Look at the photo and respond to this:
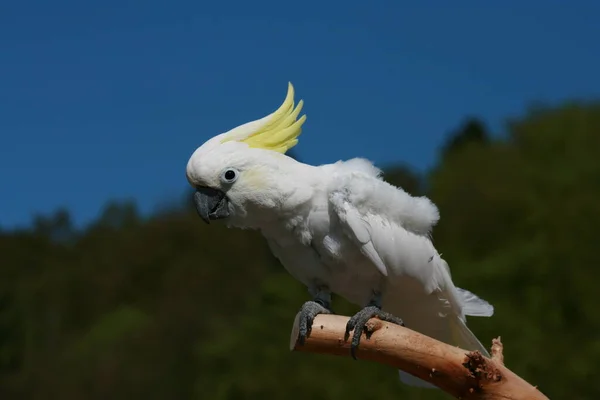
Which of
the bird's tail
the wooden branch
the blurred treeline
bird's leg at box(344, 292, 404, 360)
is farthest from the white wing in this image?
the blurred treeline

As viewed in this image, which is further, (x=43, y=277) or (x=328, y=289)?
(x=43, y=277)

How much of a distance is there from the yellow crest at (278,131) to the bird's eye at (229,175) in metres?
0.15

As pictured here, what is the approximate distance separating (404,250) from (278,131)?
0.72 meters

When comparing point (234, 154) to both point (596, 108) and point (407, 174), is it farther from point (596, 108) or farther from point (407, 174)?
point (407, 174)

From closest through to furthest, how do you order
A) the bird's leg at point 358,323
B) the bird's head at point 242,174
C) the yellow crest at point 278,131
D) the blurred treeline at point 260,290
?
the bird's leg at point 358,323 < the bird's head at point 242,174 < the yellow crest at point 278,131 < the blurred treeline at point 260,290

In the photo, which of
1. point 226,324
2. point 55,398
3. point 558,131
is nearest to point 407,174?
point 558,131

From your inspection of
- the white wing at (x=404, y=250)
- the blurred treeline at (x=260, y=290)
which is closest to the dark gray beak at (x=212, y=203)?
the white wing at (x=404, y=250)

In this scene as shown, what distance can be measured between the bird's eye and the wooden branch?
651mm

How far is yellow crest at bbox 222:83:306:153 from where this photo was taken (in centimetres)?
366

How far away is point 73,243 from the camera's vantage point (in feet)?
76.8

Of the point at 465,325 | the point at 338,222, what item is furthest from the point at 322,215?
the point at 465,325

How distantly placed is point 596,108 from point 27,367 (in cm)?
1314

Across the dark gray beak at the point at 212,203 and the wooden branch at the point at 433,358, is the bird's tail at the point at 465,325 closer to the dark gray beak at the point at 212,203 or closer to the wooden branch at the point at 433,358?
the wooden branch at the point at 433,358

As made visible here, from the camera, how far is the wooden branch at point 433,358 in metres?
3.09
